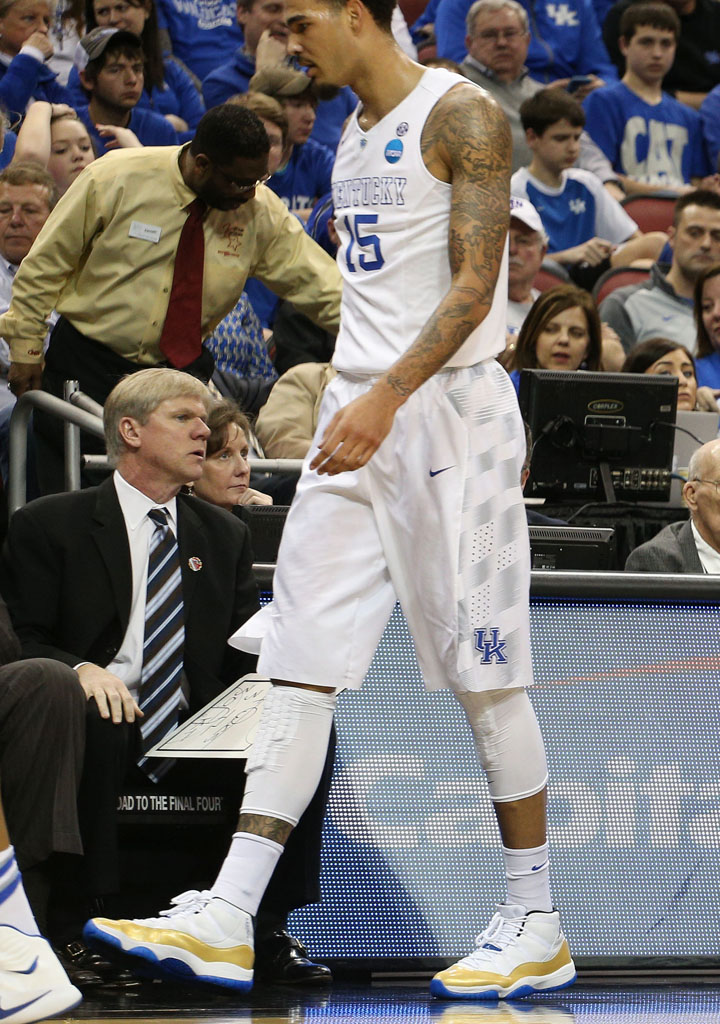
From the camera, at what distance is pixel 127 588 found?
3.93 m

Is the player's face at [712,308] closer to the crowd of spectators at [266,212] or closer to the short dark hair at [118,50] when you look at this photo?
the crowd of spectators at [266,212]

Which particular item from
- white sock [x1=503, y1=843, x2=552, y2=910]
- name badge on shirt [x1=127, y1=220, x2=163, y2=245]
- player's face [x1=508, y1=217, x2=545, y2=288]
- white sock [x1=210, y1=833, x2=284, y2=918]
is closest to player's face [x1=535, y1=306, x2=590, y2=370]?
player's face [x1=508, y1=217, x2=545, y2=288]

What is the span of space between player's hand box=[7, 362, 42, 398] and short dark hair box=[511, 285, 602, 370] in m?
2.34

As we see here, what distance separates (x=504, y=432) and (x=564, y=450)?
3.08 metres

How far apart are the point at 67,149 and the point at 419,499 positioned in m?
4.62

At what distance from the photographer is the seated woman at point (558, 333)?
7.09 metres

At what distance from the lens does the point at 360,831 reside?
3920 millimetres

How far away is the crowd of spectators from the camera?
5539 millimetres

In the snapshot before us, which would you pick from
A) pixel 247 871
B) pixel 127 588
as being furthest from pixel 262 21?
pixel 247 871

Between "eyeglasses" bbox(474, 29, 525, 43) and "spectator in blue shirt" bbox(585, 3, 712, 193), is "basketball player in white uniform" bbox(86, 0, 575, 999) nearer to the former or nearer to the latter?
"eyeglasses" bbox(474, 29, 525, 43)

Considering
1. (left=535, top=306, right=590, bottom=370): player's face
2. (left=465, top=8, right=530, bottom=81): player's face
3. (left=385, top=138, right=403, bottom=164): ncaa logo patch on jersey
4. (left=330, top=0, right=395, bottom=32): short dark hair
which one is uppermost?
(left=465, top=8, right=530, bottom=81): player's face

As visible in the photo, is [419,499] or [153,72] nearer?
[419,499]

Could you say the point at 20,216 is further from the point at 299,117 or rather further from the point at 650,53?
the point at 650,53

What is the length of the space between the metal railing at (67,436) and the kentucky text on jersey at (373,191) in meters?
2.00
